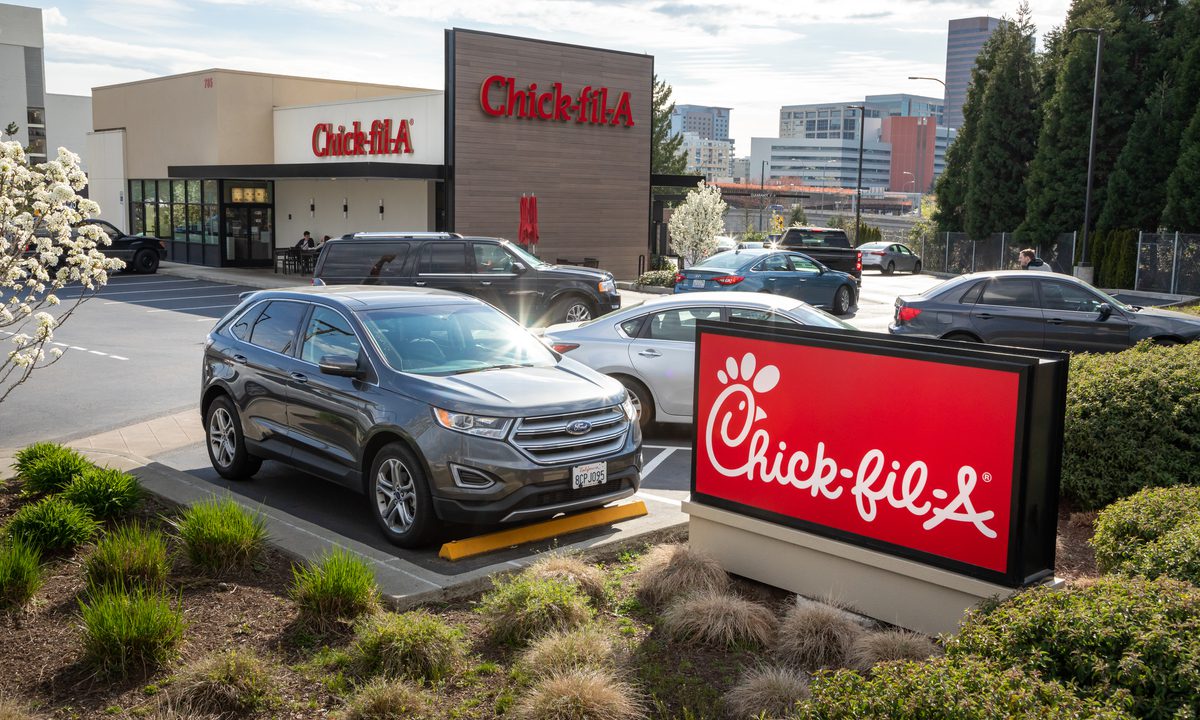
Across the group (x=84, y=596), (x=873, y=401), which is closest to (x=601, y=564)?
(x=873, y=401)

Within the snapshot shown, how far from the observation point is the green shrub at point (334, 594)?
559 cm

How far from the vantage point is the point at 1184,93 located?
1332 inches

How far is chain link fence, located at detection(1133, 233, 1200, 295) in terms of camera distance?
32.7m

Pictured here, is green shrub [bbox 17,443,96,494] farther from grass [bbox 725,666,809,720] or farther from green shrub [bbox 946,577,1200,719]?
green shrub [bbox 946,577,1200,719]

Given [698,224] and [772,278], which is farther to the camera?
[698,224]

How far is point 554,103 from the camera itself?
1258 inches

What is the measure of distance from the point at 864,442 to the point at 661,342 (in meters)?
5.36

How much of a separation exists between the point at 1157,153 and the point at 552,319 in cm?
2551

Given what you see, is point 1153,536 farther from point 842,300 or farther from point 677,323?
point 842,300

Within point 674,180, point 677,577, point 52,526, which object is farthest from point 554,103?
point 677,577

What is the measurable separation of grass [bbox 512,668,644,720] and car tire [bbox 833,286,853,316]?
20.6 m

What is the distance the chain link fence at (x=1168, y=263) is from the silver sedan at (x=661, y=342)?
2642cm

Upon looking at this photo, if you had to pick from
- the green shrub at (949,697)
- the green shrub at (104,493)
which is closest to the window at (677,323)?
the green shrub at (104,493)

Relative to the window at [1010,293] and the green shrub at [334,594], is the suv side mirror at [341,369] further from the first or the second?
the window at [1010,293]
